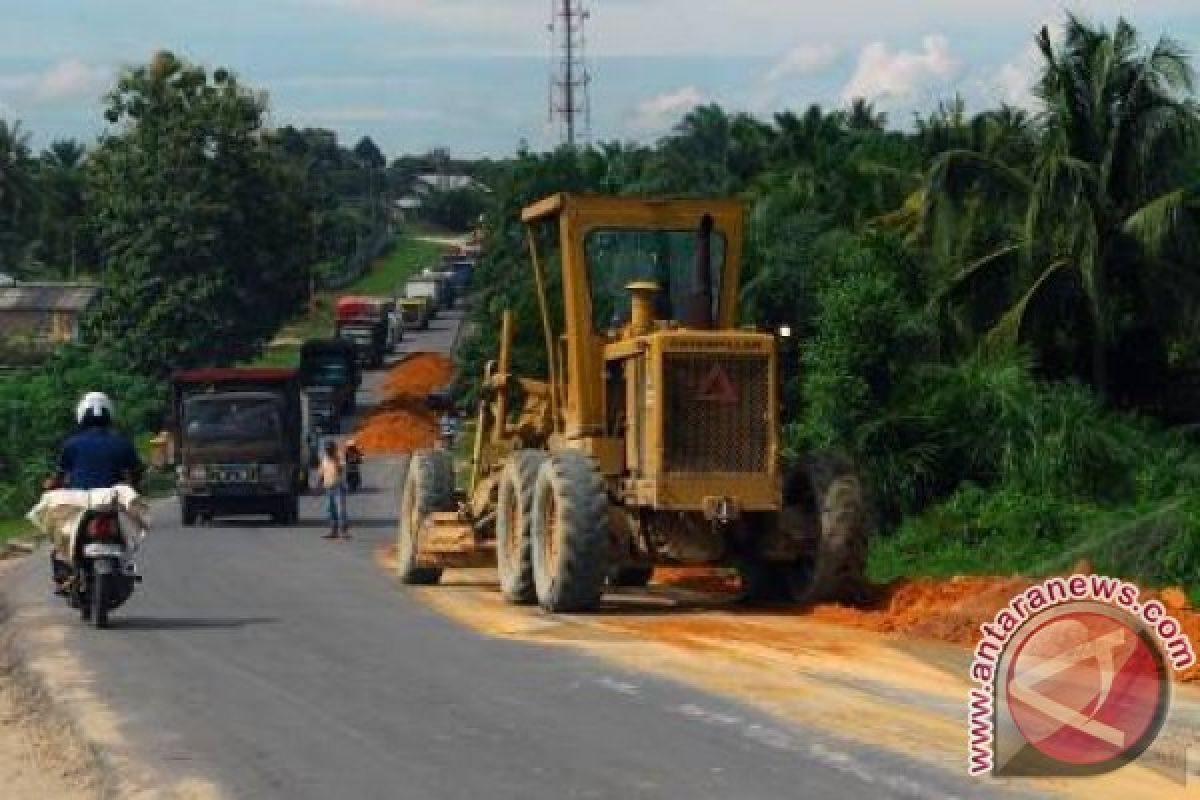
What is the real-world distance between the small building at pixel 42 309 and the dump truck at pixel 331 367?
31.3 meters

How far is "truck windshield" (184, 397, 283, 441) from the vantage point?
4234 cm

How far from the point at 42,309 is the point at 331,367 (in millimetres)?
40758

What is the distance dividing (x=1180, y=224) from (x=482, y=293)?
4305cm

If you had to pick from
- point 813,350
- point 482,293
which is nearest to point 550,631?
point 813,350

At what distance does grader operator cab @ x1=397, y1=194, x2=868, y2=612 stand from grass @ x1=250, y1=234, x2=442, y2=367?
6482cm

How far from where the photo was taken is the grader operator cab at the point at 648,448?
19.8 m

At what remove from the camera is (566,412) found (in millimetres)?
21781

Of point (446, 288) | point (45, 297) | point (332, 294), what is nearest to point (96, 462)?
point (45, 297)

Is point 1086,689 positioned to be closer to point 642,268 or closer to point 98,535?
point 98,535

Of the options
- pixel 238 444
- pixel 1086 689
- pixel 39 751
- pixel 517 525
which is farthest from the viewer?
pixel 238 444

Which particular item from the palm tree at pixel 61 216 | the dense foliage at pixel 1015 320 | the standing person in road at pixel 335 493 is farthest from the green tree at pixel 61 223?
the standing person in road at pixel 335 493

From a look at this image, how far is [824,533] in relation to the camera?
20.0m

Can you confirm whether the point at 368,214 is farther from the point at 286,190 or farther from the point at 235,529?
the point at 235,529

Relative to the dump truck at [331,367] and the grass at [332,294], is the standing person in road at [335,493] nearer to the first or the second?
the dump truck at [331,367]
